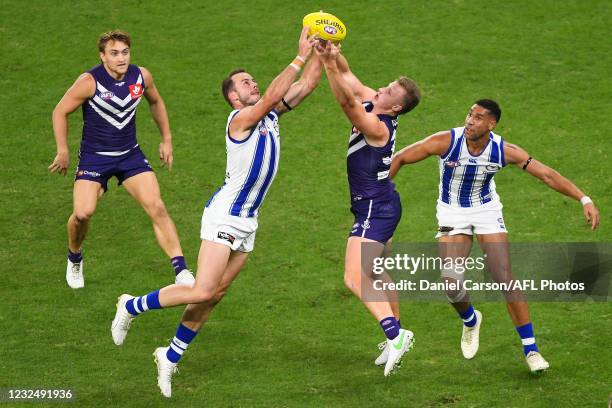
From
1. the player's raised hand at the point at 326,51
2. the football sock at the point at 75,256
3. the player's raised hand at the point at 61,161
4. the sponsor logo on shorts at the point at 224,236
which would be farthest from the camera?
the football sock at the point at 75,256

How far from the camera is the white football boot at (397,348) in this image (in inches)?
448

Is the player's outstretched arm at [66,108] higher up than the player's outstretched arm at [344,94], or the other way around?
the player's outstretched arm at [344,94]

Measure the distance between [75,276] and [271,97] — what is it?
466cm

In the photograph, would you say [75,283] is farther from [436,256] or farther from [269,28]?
[269,28]

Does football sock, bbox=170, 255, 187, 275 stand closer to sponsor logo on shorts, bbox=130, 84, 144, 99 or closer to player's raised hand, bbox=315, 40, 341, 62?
sponsor logo on shorts, bbox=130, 84, 144, 99

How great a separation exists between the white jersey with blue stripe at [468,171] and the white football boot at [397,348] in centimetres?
191

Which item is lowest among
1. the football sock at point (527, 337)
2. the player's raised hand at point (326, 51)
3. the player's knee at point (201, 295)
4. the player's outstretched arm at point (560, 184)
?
the football sock at point (527, 337)

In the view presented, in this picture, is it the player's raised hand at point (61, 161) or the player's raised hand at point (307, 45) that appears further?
the player's raised hand at point (61, 161)

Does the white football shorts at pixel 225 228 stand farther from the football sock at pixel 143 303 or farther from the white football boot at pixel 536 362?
the white football boot at pixel 536 362

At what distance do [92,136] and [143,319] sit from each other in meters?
2.29

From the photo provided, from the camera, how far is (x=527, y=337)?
12.2 m

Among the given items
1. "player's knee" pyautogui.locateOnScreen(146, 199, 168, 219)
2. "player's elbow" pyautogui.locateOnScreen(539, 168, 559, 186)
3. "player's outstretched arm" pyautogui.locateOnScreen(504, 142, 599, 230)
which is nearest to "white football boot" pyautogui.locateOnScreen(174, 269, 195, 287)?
"player's knee" pyautogui.locateOnScreen(146, 199, 168, 219)

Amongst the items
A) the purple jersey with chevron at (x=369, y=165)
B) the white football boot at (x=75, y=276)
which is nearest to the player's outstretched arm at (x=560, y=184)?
the purple jersey with chevron at (x=369, y=165)

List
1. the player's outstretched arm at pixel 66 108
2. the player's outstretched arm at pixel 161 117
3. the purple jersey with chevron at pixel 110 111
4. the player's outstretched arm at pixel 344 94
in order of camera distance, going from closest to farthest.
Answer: the player's outstretched arm at pixel 344 94 → the player's outstretched arm at pixel 66 108 → the purple jersey with chevron at pixel 110 111 → the player's outstretched arm at pixel 161 117
